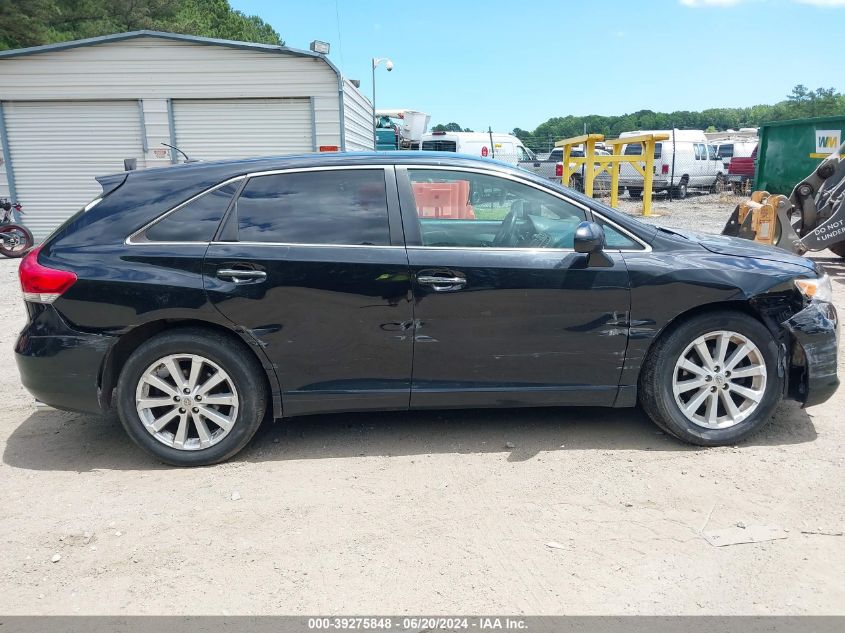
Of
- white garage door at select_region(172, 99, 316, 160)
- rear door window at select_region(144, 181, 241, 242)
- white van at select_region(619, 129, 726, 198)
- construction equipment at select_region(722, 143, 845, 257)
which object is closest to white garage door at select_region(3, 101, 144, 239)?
white garage door at select_region(172, 99, 316, 160)

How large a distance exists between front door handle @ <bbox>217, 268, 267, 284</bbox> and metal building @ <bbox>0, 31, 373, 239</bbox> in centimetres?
1014

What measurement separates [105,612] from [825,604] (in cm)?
285

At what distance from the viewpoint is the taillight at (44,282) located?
3764 mm

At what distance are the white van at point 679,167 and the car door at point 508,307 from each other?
20.0 meters

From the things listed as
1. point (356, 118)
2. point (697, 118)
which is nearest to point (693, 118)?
point (697, 118)

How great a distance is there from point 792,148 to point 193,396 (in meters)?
13.5

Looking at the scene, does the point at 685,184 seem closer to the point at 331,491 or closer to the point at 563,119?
the point at 331,491

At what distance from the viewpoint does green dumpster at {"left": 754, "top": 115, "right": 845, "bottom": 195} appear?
12617mm

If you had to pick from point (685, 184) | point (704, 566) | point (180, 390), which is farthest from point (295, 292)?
point (685, 184)

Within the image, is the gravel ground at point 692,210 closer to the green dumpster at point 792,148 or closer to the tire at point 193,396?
the green dumpster at point 792,148

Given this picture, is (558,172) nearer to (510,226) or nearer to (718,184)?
(718,184)

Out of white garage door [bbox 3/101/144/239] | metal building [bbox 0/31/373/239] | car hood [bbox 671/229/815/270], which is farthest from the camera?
white garage door [bbox 3/101/144/239]

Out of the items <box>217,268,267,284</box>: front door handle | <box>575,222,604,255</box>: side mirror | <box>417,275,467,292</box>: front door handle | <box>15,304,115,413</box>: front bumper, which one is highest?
<box>575,222,604,255</box>: side mirror

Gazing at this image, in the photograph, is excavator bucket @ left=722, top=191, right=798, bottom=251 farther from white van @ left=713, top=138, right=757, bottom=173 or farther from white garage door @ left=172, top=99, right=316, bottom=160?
white van @ left=713, top=138, right=757, bottom=173
